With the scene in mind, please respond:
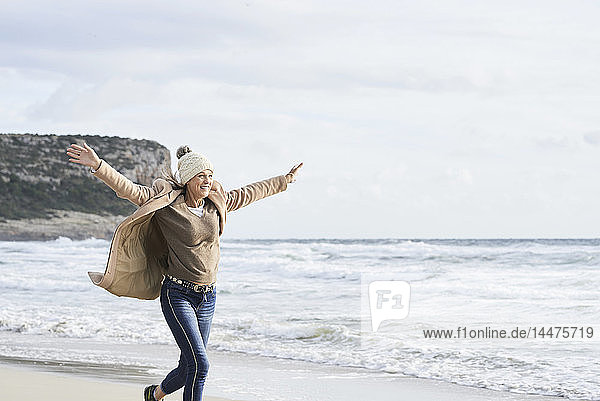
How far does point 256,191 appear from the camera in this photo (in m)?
4.86

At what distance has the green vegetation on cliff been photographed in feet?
187

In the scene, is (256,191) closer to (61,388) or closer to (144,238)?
(144,238)

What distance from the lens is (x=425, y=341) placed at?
8.84m

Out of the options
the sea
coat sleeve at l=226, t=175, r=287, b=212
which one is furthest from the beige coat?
the sea

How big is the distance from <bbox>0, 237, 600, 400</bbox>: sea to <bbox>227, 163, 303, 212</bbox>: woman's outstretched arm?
1998 millimetres

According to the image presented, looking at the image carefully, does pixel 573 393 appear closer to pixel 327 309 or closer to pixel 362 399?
pixel 362 399

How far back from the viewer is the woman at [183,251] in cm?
442

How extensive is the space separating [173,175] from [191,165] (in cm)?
15

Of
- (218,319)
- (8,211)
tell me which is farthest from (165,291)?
(8,211)

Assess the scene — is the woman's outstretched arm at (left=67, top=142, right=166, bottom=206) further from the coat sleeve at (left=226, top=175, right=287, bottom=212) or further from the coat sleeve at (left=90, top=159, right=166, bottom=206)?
the coat sleeve at (left=226, top=175, right=287, bottom=212)

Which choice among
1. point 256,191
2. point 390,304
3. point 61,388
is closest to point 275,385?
point 61,388

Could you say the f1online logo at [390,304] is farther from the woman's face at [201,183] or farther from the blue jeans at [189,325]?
the woman's face at [201,183]

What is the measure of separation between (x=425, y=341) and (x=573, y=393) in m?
2.61

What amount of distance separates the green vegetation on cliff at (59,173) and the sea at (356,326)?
39.7 meters
